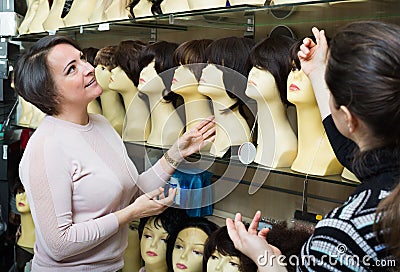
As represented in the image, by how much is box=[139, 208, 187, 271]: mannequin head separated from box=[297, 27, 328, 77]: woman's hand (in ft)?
2.73

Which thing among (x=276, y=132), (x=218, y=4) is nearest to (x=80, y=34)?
(x=218, y=4)

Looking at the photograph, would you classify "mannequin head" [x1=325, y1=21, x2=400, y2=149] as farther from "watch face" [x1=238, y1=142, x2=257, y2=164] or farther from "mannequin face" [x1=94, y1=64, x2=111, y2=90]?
"mannequin face" [x1=94, y1=64, x2=111, y2=90]

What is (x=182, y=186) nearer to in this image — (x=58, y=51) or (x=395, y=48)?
(x=58, y=51)

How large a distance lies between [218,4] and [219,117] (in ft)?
1.15

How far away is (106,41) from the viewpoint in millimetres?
2506

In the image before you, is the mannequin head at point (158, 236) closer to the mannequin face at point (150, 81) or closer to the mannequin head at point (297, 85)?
the mannequin face at point (150, 81)

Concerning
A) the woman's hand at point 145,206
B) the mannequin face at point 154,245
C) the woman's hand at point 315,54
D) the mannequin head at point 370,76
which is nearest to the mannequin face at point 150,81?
the woman's hand at point 145,206

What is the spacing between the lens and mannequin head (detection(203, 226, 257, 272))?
1.65 metres

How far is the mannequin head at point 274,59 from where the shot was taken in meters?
1.52

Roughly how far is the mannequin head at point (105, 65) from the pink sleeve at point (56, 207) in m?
0.58

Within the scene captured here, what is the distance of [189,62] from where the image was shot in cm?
177

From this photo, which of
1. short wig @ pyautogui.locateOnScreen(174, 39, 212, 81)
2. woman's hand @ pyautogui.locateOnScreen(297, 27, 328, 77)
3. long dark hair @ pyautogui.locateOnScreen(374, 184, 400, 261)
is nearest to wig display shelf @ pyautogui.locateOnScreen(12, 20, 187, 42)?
short wig @ pyautogui.locateOnScreen(174, 39, 212, 81)

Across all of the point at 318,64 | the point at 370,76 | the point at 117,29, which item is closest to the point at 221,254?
the point at 318,64

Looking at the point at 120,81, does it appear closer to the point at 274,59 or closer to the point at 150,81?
the point at 150,81
